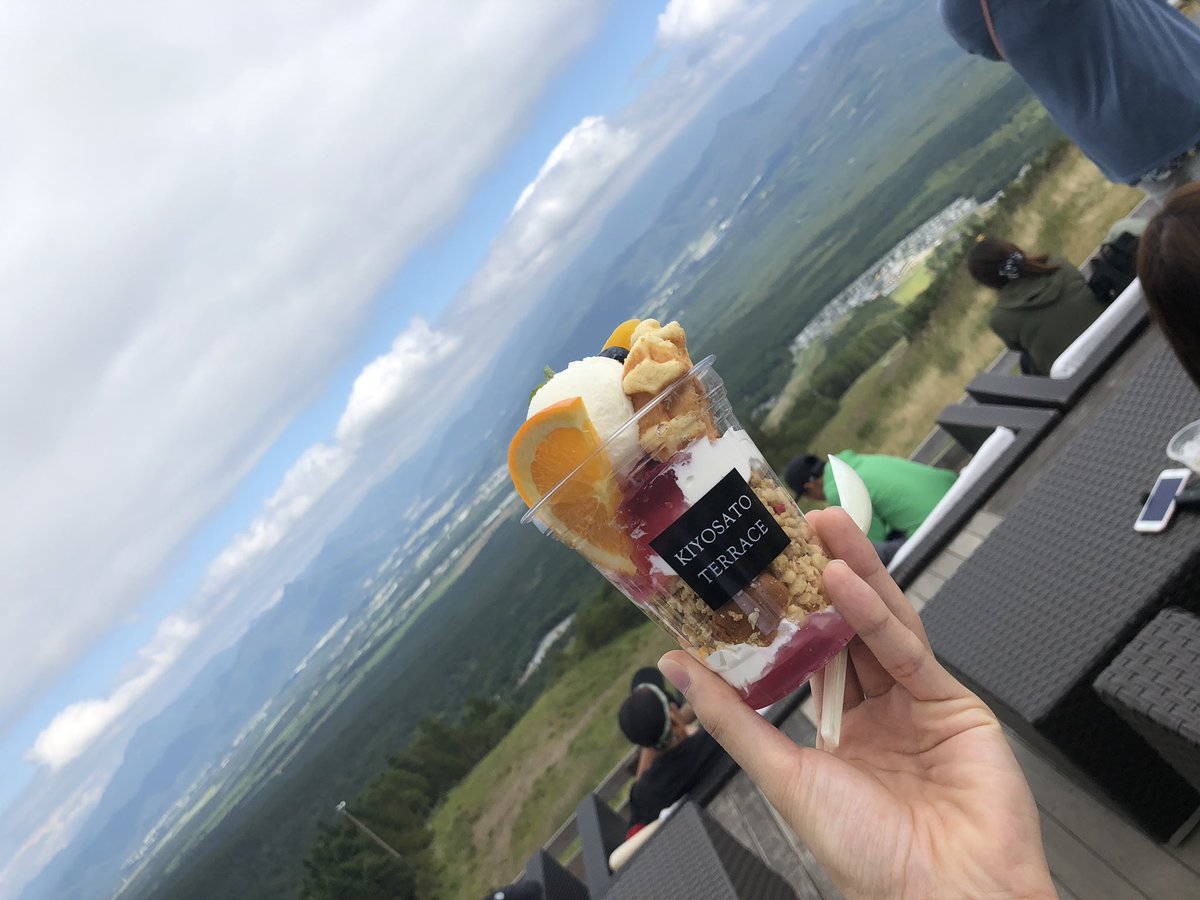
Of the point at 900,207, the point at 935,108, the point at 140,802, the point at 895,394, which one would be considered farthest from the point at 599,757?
the point at 140,802

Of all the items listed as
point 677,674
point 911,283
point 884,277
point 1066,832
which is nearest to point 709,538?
point 677,674

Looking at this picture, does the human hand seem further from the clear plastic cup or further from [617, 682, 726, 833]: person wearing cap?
[617, 682, 726, 833]: person wearing cap

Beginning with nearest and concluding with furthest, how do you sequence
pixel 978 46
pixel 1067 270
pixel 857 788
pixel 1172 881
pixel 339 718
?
pixel 857 788 → pixel 1172 881 → pixel 978 46 → pixel 1067 270 → pixel 339 718

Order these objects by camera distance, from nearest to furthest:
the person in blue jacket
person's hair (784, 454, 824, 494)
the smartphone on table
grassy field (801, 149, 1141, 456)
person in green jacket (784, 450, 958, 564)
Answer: the smartphone on table, the person in blue jacket, person in green jacket (784, 450, 958, 564), person's hair (784, 454, 824, 494), grassy field (801, 149, 1141, 456)

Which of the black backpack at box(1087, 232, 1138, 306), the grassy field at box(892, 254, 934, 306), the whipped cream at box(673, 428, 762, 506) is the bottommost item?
the grassy field at box(892, 254, 934, 306)

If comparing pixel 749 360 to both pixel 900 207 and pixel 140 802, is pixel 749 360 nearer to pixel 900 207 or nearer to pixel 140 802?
pixel 900 207

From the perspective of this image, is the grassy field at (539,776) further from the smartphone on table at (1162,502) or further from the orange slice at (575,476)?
the orange slice at (575,476)

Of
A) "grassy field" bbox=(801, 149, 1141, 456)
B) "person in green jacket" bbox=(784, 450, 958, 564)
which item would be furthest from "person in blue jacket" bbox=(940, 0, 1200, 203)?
"grassy field" bbox=(801, 149, 1141, 456)
